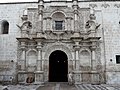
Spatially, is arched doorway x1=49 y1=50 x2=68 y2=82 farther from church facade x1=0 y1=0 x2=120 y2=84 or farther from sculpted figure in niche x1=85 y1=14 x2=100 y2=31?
sculpted figure in niche x1=85 y1=14 x2=100 y2=31

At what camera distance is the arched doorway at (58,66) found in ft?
59.1

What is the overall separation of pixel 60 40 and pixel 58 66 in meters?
3.09

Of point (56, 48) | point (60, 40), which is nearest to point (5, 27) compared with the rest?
point (56, 48)

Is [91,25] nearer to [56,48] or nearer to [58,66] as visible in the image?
[56,48]

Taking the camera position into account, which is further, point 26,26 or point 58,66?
point 58,66

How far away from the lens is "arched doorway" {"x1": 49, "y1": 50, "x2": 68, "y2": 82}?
18.0m

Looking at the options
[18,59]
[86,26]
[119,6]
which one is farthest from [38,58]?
[119,6]

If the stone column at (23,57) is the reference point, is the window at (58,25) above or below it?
above

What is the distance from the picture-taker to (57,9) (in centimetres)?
1723

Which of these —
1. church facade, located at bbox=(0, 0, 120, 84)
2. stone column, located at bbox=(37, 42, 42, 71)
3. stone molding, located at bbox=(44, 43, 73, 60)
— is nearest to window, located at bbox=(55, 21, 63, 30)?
church facade, located at bbox=(0, 0, 120, 84)

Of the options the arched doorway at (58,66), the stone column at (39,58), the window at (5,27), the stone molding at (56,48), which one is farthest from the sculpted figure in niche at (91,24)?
the window at (5,27)

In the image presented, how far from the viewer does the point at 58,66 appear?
60.6ft

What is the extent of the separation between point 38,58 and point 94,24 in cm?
607

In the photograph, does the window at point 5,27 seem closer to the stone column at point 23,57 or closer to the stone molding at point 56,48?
the stone column at point 23,57
